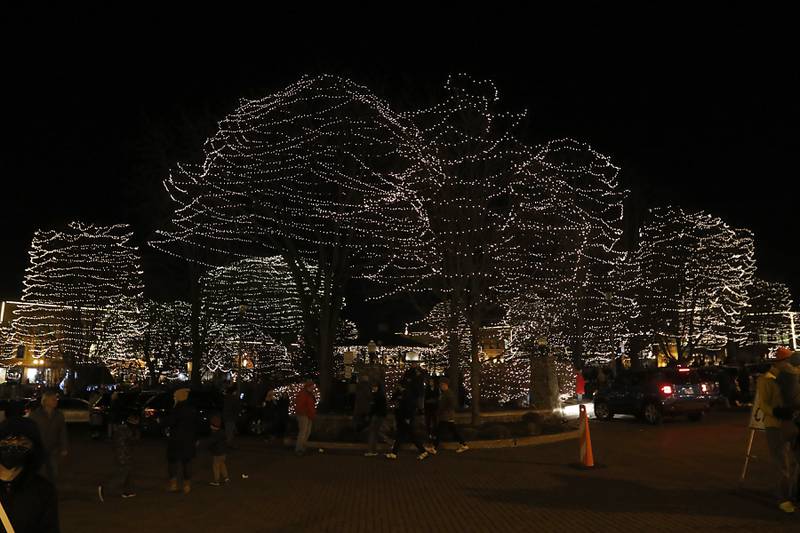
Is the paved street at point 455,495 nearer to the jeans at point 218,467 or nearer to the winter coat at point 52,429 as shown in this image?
the jeans at point 218,467

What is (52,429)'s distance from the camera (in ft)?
31.9

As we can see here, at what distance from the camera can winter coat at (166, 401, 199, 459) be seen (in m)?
11.3

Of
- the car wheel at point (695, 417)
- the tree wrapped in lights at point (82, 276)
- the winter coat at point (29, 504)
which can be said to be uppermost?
the tree wrapped in lights at point (82, 276)

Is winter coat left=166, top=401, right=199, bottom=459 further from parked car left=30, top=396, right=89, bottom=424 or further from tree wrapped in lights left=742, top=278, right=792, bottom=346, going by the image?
tree wrapped in lights left=742, top=278, right=792, bottom=346

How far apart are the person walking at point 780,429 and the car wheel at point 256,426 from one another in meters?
15.0

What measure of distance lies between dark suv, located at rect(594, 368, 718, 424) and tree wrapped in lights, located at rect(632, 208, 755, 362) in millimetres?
15114

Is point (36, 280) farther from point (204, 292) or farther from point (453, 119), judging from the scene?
point (453, 119)

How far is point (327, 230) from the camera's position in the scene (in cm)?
2444

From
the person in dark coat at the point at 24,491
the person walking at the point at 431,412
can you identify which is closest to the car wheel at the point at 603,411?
the person walking at the point at 431,412

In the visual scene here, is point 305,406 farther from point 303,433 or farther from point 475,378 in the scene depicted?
point 475,378

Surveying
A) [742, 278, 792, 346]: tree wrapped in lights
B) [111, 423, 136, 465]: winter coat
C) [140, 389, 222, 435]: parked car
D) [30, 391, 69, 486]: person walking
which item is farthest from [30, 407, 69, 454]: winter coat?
[742, 278, 792, 346]: tree wrapped in lights

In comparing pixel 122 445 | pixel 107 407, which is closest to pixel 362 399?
pixel 122 445

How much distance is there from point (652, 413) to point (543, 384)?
4.15 m

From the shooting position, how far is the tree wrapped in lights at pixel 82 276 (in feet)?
128
